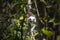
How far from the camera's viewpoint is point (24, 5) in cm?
157

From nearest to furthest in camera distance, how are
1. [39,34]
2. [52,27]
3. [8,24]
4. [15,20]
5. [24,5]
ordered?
1. [52,27]
2. [39,34]
3. [24,5]
4. [15,20]
5. [8,24]

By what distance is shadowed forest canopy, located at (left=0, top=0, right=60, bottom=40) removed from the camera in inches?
39.1

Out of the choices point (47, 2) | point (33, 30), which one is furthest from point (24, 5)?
point (47, 2)

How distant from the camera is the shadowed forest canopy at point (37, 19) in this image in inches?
39.1

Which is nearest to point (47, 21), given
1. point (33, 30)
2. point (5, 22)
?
point (33, 30)

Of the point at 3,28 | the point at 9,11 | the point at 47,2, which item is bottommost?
the point at 3,28

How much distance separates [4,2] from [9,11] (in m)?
0.12

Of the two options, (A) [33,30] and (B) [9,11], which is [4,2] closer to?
(B) [9,11]

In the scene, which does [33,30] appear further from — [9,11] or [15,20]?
[9,11]

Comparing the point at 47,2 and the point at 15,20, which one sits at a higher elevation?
the point at 47,2

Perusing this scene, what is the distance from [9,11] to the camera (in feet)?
6.68

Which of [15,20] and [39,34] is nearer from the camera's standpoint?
[39,34]

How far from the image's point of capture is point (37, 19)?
1.18 m

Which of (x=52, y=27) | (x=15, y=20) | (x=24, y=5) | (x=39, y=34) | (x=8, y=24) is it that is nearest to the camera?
(x=52, y=27)
